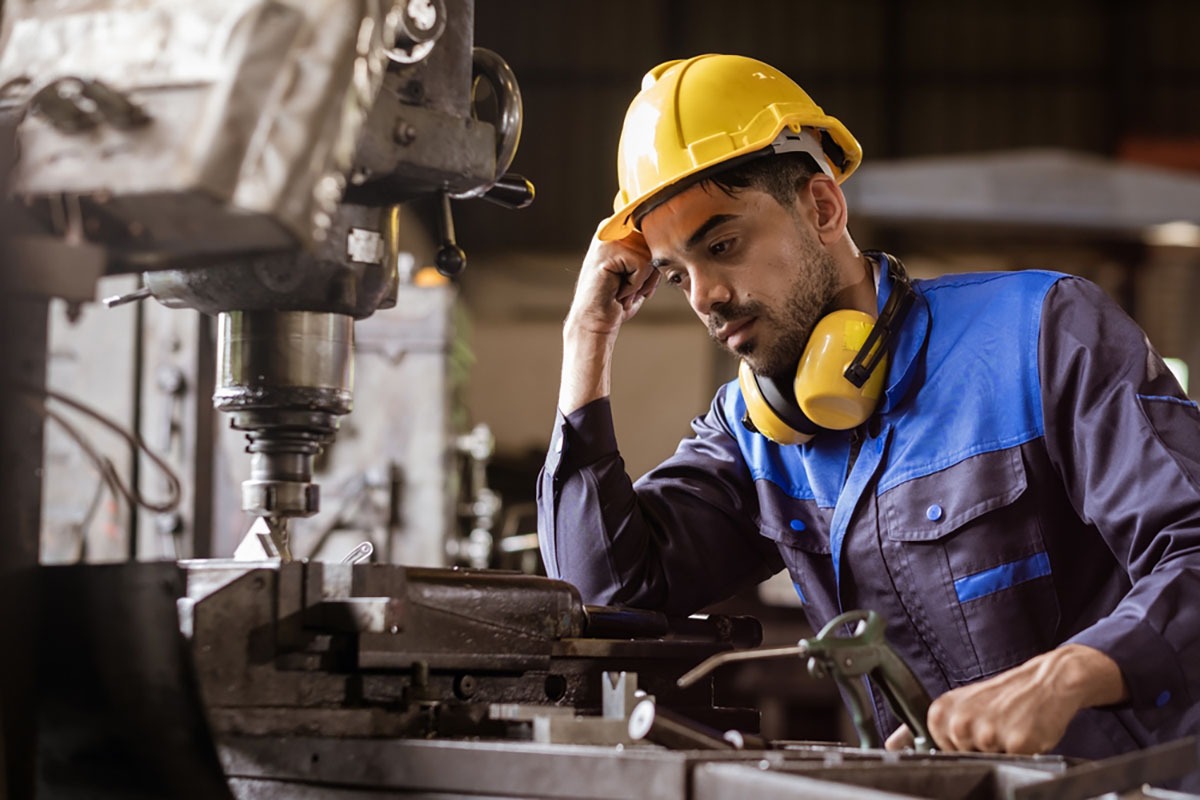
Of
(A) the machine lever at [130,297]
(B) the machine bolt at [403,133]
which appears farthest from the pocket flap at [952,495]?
(A) the machine lever at [130,297]

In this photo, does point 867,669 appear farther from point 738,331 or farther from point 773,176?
point 773,176

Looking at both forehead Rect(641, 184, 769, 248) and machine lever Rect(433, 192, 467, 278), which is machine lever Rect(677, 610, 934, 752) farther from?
forehead Rect(641, 184, 769, 248)

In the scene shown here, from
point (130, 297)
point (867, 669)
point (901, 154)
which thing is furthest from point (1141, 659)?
point (901, 154)

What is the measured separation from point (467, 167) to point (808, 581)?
83 cm

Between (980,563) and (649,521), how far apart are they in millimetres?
491

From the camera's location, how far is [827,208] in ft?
6.14

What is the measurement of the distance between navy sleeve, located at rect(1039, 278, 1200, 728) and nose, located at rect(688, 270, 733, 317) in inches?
15.3

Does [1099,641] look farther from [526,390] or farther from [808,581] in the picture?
[526,390]

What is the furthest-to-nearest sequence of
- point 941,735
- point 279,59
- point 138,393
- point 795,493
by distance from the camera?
point 138,393, point 795,493, point 941,735, point 279,59

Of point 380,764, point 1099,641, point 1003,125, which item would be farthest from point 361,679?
point 1003,125

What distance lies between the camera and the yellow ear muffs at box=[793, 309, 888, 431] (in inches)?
66.5

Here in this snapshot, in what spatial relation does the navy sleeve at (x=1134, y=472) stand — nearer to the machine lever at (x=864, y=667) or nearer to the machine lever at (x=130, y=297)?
the machine lever at (x=864, y=667)

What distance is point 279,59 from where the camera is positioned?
98 centimetres

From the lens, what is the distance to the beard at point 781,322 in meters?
1.79
